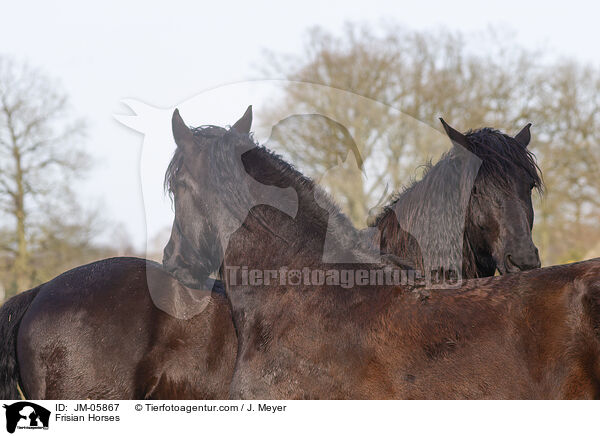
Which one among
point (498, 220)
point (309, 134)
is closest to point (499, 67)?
point (309, 134)

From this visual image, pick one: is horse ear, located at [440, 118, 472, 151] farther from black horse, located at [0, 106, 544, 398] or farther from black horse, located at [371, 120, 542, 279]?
black horse, located at [0, 106, 544, 398]

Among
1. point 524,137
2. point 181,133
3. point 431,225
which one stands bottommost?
point 431,225

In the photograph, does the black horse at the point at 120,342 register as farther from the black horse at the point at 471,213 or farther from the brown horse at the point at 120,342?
the black horse at the point at 471,213

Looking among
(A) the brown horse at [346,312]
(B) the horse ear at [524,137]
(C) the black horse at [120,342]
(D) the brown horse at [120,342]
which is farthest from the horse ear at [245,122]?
(B) the horse ear at [524,137]

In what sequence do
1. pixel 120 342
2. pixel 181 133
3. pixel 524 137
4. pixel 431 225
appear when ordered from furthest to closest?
pixel 524 137, pixel 431 225, pixel 120 342, pixel 181 133

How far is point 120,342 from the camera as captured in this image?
3.86 meters

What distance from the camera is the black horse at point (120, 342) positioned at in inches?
148

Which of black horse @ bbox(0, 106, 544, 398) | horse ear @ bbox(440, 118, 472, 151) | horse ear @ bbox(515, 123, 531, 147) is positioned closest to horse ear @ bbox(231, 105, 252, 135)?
black horse @ bbox(0, 106, 544, 398)

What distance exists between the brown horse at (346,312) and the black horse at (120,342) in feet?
0.80

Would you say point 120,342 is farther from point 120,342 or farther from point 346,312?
point 346,312
